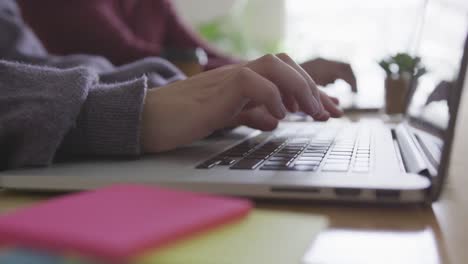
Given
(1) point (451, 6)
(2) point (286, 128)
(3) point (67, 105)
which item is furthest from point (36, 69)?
(1) point (451, 6)

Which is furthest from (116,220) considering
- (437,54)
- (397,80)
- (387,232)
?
(397,80)

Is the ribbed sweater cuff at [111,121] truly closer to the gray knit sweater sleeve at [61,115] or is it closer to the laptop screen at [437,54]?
the gray knit sweater sleeve at [61,115]

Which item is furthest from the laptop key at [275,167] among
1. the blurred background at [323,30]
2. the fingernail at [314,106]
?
the blurred background at [323,30]

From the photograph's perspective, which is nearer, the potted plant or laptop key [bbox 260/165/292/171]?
laptop key [bbox 260/165/292/171]

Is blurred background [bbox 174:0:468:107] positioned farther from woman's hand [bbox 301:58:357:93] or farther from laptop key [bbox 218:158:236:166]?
laptop key [bbox 218:158:236:166]

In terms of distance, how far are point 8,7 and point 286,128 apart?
546mm

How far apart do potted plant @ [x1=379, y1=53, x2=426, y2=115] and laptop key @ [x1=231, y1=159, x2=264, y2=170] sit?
841mm

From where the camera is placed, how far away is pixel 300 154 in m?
0.54

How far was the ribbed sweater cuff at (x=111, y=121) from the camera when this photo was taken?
0.54 metres

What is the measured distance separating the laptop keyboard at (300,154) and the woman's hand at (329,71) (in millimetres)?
212

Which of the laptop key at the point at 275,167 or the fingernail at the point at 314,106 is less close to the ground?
the fingernail at the point at 314,106

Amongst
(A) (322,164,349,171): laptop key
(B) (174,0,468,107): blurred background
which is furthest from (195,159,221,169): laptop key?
(B) (174,0,468,107): blurred background

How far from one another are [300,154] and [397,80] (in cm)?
83

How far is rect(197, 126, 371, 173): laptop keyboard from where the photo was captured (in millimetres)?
467
